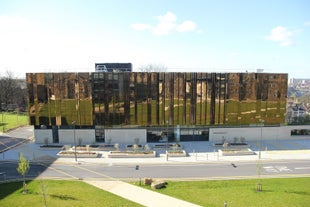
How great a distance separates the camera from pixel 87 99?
43469 mm

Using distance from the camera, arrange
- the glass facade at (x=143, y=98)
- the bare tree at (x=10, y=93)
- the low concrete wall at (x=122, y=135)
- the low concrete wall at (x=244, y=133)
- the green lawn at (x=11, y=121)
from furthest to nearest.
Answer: the bare tree at (x=10, y=93) → the green lawn at (x=11, y=121) → the low concrete wall at (x=244, y=133) → the low concrete wall at (x=122, y=135) → the glass facade at (x=143, y=98)

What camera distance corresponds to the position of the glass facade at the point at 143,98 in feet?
142

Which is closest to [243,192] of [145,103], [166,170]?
[166,170]

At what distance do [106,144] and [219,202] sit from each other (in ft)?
82.9

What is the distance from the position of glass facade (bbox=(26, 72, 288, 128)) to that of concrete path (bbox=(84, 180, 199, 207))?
17461mm

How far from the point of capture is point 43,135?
4431cm

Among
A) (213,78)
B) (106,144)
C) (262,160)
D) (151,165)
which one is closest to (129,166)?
(151,165)

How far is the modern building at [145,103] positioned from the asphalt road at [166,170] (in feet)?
36.2

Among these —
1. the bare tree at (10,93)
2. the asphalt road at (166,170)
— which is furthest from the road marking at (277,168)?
the bare tree at (10,93)

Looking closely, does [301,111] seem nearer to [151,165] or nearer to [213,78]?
[213,78]

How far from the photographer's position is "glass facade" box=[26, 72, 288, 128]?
142 ft

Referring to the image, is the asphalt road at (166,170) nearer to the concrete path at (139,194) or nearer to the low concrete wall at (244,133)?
the concrete path at (139,194)

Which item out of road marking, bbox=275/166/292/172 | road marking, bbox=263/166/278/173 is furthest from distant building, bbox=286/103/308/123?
road marking, bbox=263/166/278/173

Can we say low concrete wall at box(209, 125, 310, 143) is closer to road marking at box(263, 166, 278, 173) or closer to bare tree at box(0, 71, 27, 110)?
road marking at box(263, 166, 278, 173)
